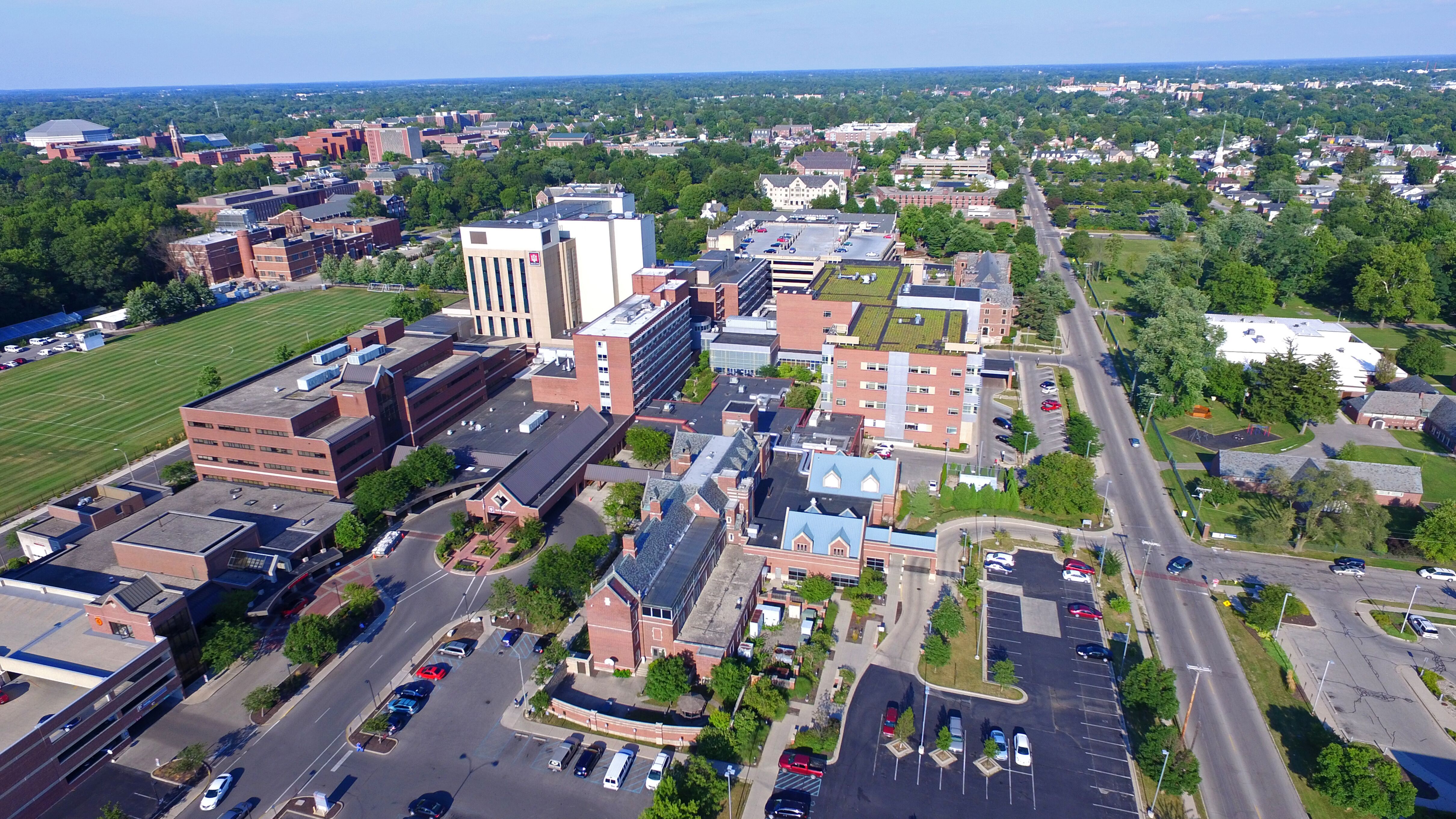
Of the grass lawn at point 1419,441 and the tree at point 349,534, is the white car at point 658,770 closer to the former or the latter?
the tree at point 349,534

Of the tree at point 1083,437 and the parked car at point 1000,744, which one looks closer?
the parked car at point 1000,744

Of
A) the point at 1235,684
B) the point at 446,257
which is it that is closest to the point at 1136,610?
the point at 1235,684

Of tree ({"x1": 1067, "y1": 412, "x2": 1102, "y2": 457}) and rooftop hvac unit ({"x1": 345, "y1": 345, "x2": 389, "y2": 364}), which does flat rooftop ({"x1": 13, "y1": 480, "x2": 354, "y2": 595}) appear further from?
tree ({"x1": 1067, "y1": 412, "x2": 1102, "y2": 457})

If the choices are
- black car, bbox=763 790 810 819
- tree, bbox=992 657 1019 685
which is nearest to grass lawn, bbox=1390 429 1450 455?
tree, bbox=992 657 1019 685

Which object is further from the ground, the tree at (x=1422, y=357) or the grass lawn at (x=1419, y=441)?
the tree at (x=1422, y=357)

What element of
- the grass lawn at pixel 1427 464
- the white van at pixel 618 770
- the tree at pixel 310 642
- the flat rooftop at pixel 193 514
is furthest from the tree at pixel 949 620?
the flat rooftop at pixel 193 514

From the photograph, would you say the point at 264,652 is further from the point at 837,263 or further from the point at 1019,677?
the point at 837,263
